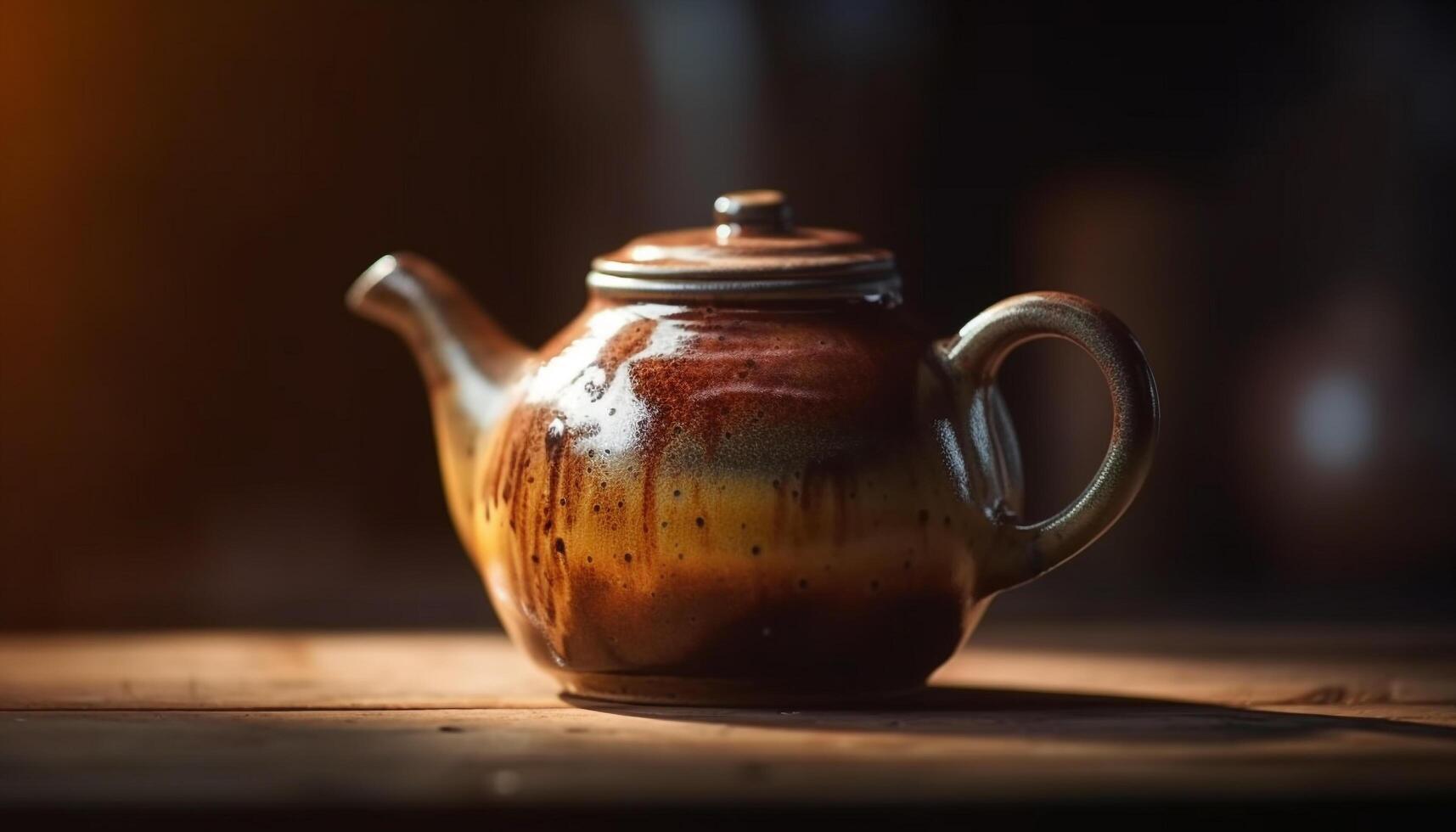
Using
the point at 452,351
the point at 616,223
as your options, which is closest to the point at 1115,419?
the point at 452,351

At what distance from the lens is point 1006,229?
1.38m

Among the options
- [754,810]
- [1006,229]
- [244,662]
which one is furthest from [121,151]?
[754,810]

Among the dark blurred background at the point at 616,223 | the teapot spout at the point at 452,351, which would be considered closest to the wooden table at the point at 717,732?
the teapot spout at the point at 452,351

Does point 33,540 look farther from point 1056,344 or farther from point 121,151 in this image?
point 1056,344

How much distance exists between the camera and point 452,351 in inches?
36.5

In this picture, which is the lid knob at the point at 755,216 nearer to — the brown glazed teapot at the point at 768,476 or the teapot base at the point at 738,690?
the brown glazed teapot at the point at 768,476

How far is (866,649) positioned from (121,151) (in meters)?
0.78

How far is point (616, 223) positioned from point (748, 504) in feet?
2.09

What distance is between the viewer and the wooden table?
680 millimetres

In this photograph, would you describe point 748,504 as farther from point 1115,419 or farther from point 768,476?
point 1115,419

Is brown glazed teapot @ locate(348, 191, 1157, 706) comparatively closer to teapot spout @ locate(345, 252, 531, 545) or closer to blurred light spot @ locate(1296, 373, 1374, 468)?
teapot spout @ locate(345, 252, 531, 545)

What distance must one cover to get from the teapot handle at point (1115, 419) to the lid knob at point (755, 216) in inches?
3.9

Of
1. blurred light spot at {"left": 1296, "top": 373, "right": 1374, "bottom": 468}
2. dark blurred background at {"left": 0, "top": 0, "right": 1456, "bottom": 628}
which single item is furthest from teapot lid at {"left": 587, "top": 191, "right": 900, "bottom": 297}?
blurred light spot at {"left": 1296, "top": 373, "right": 1374, "bottom": 468}

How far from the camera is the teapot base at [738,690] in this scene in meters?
0.82
